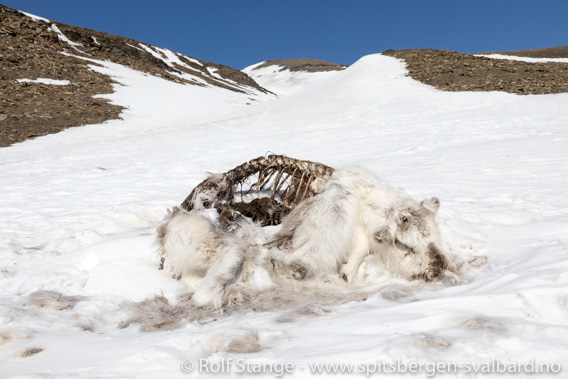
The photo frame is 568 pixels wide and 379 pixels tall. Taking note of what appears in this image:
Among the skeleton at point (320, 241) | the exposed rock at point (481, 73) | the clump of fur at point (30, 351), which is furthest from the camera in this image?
the exposed rock at point (481, 73)

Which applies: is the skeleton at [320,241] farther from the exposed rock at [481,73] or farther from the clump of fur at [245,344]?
the exposed rock at [481,73]

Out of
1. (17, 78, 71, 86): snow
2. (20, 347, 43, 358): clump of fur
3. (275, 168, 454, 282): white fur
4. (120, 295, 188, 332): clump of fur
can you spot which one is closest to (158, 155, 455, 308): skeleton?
(275, 168, 454, 282): white fur

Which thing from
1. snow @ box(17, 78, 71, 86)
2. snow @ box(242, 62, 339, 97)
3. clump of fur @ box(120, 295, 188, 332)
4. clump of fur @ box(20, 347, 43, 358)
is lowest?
clump of fur @ box(120, 295, 188, 332)

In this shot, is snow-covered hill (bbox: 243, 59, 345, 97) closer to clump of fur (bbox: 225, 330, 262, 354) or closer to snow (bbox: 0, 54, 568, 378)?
snow (bbox: 0, 54, 568, 378)

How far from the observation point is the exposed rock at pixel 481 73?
19.3 metres

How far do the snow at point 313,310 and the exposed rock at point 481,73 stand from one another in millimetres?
8061

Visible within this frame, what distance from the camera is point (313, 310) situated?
2.61 m

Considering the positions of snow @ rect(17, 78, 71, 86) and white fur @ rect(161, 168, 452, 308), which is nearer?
white fur @ rect(161, 168, 452, 308)

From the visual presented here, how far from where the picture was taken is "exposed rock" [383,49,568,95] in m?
19.3

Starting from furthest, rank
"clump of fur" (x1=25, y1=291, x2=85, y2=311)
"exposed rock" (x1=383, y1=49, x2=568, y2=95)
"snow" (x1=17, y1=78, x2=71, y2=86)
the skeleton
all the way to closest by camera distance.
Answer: "snow" (x1=17, y1=78, x2=71, y2=86) < "exposed rock" (x1=383, y1=49, x2=568, y2=95) < the skeleton < "clump of fur" (x1=25, y1=291, x2=85, y2=311)

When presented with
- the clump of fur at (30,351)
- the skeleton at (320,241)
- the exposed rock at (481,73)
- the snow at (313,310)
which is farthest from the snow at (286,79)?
the clump of fur at (30,351)

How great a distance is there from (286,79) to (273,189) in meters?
62.9

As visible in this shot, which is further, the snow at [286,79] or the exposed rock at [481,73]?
the snow at [286,79]

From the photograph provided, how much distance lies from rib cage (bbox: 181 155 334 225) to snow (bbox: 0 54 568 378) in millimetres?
768
